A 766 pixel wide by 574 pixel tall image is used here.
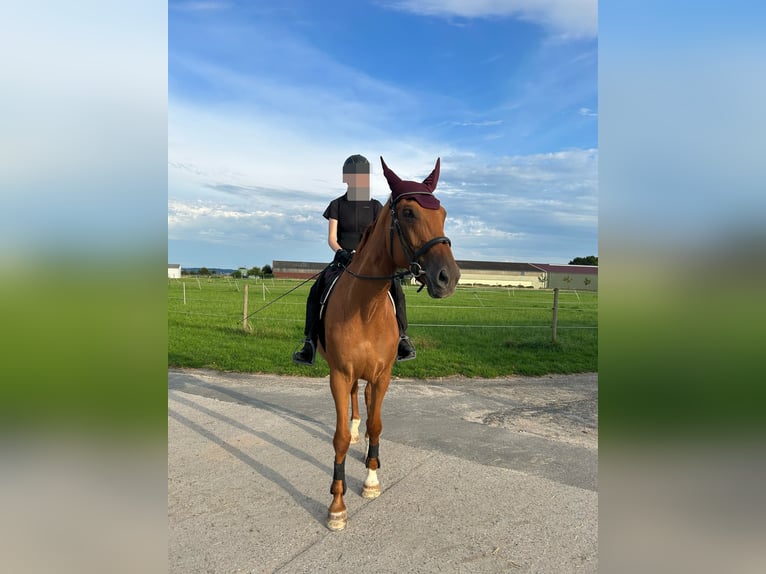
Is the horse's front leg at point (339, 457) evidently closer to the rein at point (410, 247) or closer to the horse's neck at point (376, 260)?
the horse's neck at point (376, 260)

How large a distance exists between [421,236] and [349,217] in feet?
6.66

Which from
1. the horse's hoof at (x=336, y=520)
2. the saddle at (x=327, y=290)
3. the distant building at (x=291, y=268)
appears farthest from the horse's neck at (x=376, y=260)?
the distant building at (x=291, y=268)

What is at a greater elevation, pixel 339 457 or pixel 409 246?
pixel 409 246

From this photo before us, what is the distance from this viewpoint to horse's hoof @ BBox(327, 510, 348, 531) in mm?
3510

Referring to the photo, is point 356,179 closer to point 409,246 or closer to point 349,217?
point 349,217

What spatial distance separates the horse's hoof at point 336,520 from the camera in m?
3.51

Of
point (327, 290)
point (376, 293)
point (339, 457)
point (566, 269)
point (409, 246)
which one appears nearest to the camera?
point (409, 246)

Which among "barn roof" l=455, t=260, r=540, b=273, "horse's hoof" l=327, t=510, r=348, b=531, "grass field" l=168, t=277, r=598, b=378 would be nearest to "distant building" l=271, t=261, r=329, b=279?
"barn roof" l=455, t=260, r=540, b=273

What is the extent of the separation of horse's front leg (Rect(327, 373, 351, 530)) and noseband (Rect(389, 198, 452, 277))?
52.7 inches

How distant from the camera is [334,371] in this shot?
152 inches

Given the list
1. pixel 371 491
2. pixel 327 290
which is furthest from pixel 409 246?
pixel 371 491

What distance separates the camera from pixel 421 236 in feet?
9.76
